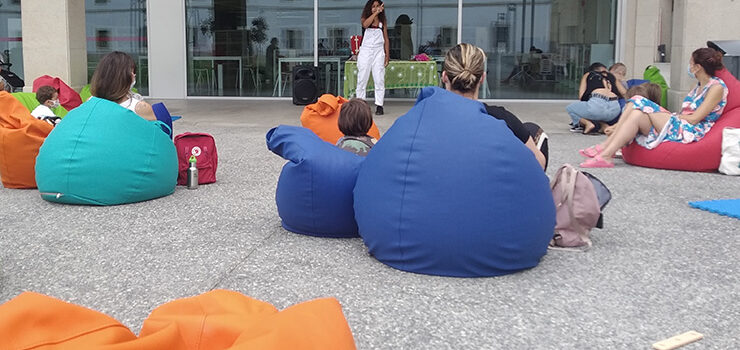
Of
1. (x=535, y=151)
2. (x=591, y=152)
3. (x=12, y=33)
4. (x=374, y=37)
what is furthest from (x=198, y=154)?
(x=12, y=33)

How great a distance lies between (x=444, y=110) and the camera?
335 cm

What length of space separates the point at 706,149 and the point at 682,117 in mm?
354

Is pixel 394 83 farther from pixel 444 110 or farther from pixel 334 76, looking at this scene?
pixel 444 110

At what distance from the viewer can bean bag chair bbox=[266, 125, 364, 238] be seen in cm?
379

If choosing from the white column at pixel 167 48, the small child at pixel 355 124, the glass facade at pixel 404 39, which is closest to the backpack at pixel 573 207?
the small child at pixel 355 124

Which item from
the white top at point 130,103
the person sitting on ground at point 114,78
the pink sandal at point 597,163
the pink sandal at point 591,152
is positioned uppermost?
the person sitting on ground at point 114,78

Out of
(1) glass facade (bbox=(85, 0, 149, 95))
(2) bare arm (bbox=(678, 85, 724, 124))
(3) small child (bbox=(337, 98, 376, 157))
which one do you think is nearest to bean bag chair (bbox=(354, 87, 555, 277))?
(3) small child (bbox=(337, 98, 376, 157))

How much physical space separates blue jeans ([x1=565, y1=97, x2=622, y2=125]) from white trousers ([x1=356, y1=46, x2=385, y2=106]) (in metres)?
3.18

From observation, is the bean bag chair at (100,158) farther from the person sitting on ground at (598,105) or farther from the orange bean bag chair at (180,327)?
the person sitting on ground at (598,105)

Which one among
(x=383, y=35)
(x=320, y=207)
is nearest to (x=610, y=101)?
(x=383, y=35)

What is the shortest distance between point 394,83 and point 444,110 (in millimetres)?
9206

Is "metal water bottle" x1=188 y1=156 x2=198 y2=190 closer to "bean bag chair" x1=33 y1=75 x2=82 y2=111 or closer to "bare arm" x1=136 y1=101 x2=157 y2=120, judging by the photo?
"bare arm" x1=136 y1=101 x2=157 y2=120

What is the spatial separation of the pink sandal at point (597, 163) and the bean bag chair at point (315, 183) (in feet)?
10.8

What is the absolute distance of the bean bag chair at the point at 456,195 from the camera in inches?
126
